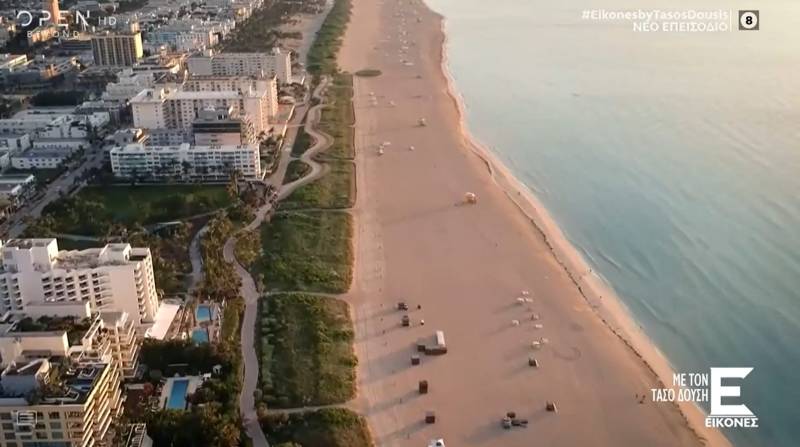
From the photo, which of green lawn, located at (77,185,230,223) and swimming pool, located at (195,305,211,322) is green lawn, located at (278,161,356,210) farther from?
swimming pool, located at (195,305,211,322)

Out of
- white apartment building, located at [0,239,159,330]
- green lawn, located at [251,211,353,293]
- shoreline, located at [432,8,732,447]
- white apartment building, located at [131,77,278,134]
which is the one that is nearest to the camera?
shoreline, located at [432,8,732,447]

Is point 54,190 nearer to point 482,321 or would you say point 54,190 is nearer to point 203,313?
point 203,313

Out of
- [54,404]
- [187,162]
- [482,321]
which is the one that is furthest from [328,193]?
[54,404]

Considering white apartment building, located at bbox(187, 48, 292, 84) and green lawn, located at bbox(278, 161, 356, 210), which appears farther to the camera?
white apartment building, located at bbox(187, 48, 292, 84)

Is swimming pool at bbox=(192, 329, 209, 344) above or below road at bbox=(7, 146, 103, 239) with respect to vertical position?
below

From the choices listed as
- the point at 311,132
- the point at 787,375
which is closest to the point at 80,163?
the point at 311,132

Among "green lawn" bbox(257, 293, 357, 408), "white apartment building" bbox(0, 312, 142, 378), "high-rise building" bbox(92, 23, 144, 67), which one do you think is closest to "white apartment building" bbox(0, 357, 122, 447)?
"white apartment building" bbox(0, 312, 142, 378)

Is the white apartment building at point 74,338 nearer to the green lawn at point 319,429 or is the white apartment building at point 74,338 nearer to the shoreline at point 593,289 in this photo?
the green lawn at point 319,429
